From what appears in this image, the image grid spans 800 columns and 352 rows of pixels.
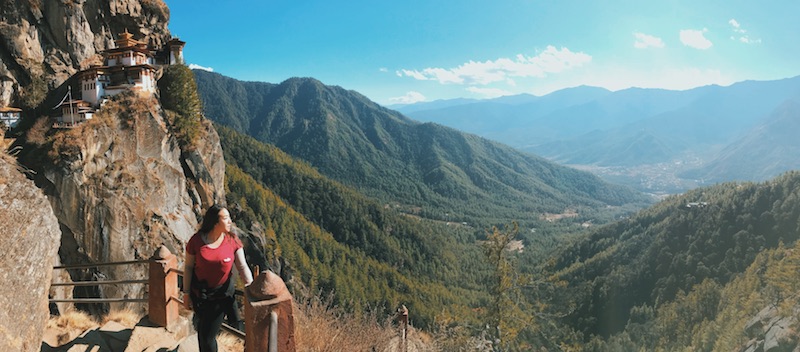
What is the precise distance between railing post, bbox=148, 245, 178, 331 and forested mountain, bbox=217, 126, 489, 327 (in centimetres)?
5451

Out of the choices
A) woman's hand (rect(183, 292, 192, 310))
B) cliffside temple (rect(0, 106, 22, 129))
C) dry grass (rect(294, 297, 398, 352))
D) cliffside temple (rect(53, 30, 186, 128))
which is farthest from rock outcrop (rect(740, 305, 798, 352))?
cliffside temple (rect(0, 106, 22, 129))

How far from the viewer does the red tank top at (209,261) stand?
17.9 ft

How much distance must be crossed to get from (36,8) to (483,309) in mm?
33192

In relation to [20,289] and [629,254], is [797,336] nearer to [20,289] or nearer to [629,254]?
[20,289]

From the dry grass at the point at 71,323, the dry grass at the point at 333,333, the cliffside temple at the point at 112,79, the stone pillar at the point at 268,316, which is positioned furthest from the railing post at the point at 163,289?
the cliffside temple at the point at 112,79

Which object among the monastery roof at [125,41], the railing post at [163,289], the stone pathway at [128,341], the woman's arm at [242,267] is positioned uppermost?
the monastery roof at [125,41]

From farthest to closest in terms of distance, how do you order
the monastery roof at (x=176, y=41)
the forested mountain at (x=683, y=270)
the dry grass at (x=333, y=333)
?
the forested mountain at (x=683, y=270), the monastery roof at (x=176, y=41), the dry grass at (x=333, y=333)

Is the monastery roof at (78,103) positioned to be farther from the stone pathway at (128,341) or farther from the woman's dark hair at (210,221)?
the woman's dark hair at (210,221)

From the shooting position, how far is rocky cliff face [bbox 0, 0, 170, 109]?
987 inches

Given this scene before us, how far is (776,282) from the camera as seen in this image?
5356 centimetres

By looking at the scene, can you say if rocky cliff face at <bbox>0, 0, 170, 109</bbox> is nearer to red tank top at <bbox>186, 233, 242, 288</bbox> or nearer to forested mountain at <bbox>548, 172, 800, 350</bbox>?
red tank top at <bbox>186, 233, 242, 288</bbox>

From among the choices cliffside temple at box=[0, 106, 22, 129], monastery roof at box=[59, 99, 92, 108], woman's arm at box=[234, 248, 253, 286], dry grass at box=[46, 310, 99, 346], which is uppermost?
monastery roof at box=[59, 99, 92, 108]

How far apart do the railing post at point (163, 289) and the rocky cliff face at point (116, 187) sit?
18643 millimetres

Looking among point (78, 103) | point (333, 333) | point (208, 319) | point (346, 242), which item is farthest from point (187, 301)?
point (346, 242)
